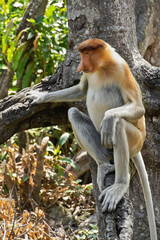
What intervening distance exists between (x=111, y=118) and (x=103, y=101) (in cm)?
38

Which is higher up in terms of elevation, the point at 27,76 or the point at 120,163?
the point at 27,76

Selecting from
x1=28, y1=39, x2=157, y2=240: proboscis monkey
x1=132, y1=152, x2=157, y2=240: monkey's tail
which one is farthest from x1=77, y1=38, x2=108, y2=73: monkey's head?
x1=132, y1=152, x2=157, y2=240: monkey's tail

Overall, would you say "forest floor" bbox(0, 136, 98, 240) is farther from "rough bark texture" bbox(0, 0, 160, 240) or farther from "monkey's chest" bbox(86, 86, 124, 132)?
"monkey's chest" bbox(86, 86, 124, 132)

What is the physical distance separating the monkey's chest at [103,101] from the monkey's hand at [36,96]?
70 centimetres

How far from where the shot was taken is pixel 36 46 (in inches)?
203

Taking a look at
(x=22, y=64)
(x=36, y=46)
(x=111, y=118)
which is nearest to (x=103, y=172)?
(x=111, y=118)

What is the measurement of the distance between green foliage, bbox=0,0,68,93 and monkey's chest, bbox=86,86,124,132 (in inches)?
92.2

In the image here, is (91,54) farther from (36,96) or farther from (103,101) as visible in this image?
(36,96)

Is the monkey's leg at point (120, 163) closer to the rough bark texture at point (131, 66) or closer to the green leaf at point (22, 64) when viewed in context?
the rough bark texture at point (131, 66)

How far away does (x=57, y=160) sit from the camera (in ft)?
16.5

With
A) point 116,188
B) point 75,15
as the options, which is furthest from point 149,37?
point 116,188

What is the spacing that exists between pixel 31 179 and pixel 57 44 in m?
→ 2.25

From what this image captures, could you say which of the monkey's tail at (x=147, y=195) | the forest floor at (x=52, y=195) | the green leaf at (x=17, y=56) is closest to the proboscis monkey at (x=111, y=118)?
the monkey's tail at (x=147, y=195)

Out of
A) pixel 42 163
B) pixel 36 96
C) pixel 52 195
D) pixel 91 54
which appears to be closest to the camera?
pixel 91 54
